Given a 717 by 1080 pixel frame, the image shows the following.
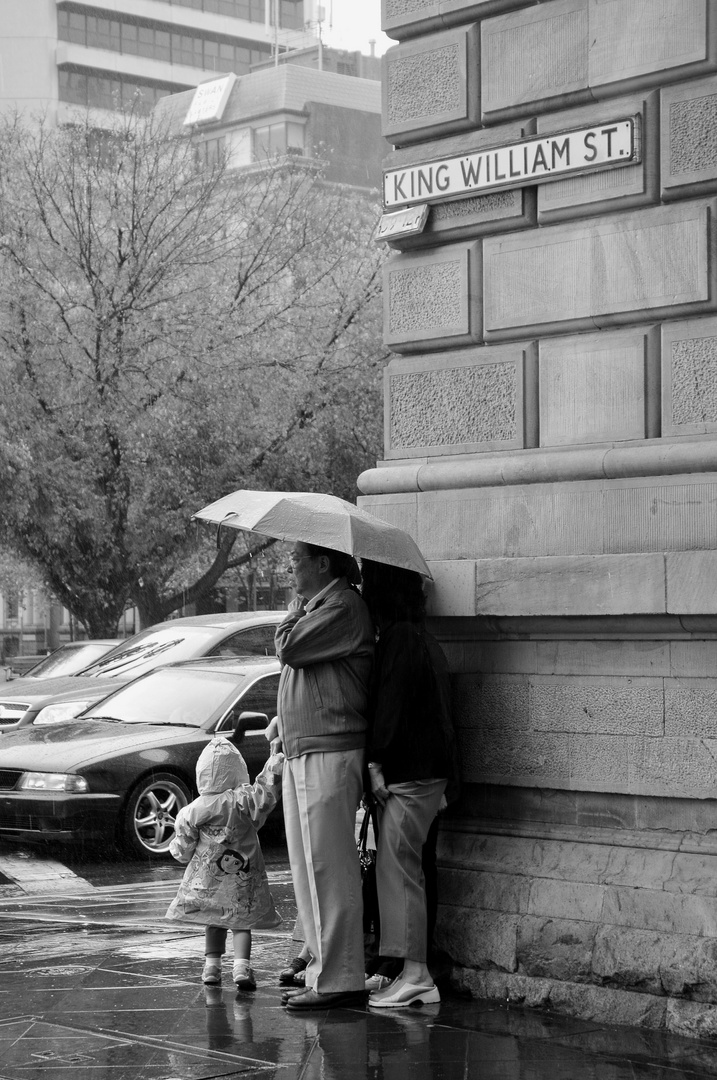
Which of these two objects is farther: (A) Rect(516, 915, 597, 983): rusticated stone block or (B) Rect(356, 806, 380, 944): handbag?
(B) Rect(356, 806, 380, 944): handbag

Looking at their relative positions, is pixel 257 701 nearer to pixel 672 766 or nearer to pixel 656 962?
pixel 672 766

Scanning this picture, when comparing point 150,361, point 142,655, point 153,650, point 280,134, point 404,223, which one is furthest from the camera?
point 280,134

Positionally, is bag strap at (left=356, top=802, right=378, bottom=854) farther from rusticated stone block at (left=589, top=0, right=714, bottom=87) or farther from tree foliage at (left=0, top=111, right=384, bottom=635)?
tree foliage at (left=0, top=111, right=384, bottom=635)

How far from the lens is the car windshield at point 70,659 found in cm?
1914

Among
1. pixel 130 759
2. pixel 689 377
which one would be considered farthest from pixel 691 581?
pixel 130 759

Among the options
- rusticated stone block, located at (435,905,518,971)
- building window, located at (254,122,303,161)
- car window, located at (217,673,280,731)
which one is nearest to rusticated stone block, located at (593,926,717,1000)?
rusticated stone block, located at (435,905,518,971)

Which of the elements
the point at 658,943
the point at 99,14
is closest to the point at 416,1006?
the point at 658,943

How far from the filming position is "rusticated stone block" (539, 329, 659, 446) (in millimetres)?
6723

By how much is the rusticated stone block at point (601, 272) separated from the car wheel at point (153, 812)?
573 centimetres

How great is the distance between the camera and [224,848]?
6.91 meters

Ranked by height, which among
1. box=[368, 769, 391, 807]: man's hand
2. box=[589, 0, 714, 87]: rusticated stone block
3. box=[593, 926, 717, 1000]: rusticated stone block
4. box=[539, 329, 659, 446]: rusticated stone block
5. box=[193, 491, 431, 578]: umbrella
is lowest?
box=[593, 926, 717, 1000]: rusticated stone block

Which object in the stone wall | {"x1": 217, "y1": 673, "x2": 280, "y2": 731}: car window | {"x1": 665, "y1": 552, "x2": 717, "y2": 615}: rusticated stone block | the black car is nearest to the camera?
{"x1": 665, "y1": 552, "x2": 717, "y2": 615}: rusticated stone block

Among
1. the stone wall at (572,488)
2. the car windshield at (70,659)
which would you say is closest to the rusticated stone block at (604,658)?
the stone wall at (572,488)

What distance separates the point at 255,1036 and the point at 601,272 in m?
3.37
